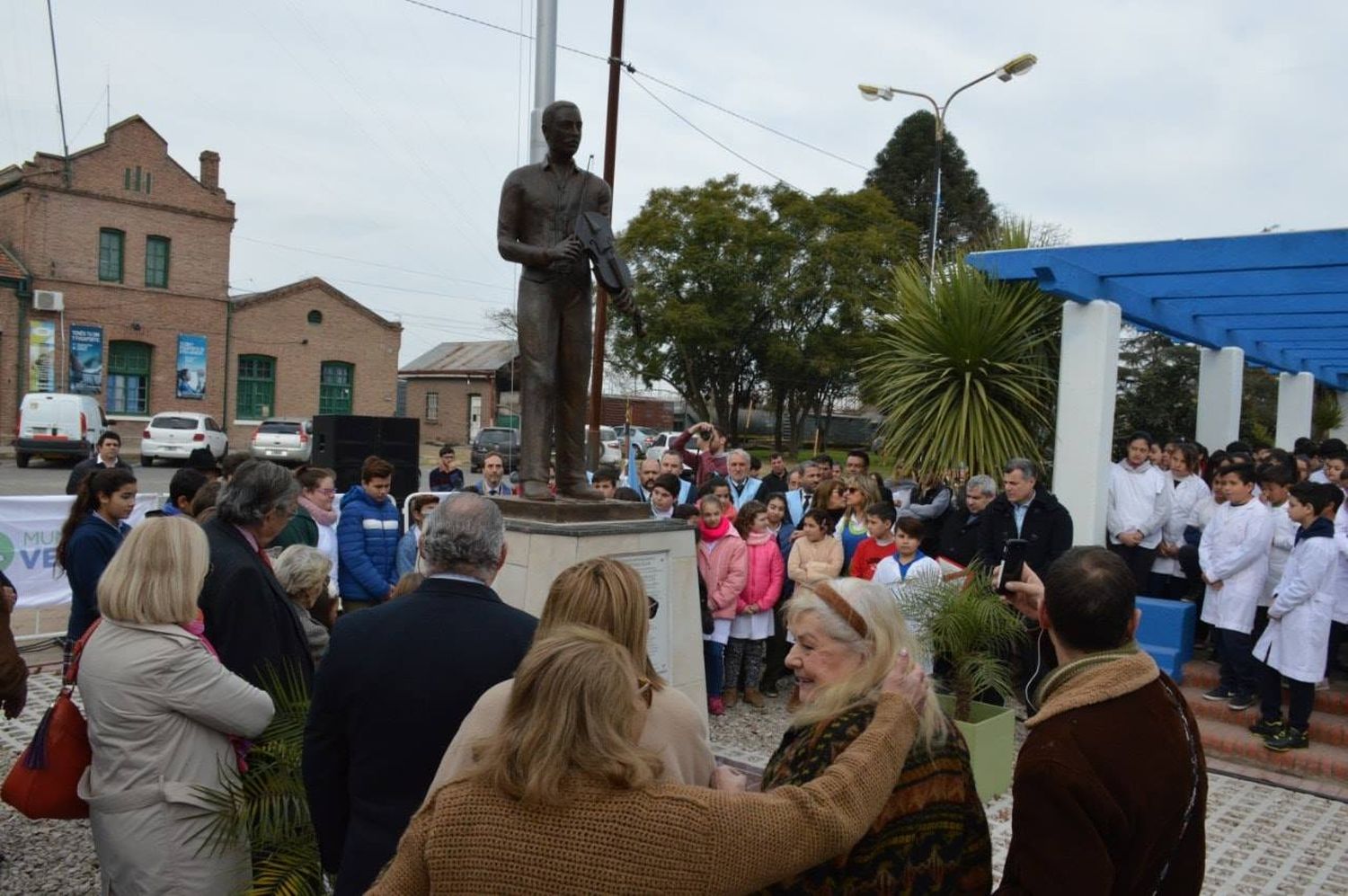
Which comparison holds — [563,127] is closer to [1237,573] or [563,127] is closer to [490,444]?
[1237,573]

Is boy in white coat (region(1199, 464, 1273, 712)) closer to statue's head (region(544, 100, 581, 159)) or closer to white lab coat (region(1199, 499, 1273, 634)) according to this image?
white lab coat (region(1199, 499, 1273, 634))

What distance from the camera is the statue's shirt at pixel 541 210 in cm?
571

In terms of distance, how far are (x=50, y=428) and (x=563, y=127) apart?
2258 centimetres

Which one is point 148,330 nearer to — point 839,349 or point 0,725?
point 839,349

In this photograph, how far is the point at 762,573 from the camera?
7570mm

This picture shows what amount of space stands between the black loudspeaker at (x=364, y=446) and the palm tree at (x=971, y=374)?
5.97 meters

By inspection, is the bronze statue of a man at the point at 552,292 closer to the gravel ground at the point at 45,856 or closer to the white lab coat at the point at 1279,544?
the gravel ground at the point at 45,856

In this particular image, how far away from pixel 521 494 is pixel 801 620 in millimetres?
3764

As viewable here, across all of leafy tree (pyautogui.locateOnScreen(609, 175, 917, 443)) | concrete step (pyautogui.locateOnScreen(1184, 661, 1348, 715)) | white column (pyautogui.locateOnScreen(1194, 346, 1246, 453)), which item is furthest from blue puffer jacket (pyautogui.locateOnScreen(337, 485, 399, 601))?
leafy tree (pyautogui.locateOnScreen(609, 175, 917, 443))

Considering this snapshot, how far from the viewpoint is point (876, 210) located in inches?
1330

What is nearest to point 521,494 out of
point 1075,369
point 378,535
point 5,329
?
point 378,535

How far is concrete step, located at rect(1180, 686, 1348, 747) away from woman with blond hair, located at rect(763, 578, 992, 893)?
16.5 ft

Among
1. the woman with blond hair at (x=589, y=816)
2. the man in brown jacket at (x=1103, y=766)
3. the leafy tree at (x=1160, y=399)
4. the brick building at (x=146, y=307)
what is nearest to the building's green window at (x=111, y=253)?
the brick building at (x=146, y=307)

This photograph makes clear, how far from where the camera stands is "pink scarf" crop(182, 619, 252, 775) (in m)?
3.13
